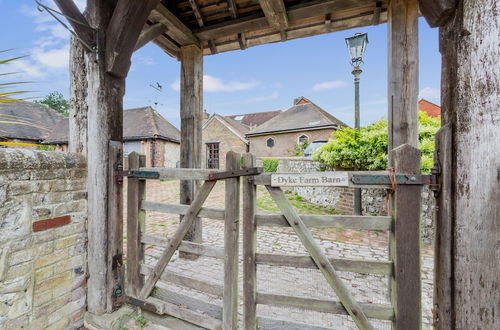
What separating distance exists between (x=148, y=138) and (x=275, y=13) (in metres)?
15.7

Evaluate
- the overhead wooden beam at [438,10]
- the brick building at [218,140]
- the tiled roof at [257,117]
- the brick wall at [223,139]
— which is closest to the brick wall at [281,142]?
the brick building at [218,140]

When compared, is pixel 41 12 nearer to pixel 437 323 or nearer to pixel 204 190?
pixel 204 190

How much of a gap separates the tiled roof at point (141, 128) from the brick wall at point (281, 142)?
710cm

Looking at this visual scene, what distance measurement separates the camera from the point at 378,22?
2686 millimetres

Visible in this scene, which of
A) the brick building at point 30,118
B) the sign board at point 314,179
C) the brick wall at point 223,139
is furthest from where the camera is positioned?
the brick wall at point 223,139

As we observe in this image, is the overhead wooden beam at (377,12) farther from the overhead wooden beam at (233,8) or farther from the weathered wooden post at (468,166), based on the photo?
the overhead wooden beam at (233,8)

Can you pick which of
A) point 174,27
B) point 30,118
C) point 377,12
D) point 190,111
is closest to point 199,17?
point 174,27

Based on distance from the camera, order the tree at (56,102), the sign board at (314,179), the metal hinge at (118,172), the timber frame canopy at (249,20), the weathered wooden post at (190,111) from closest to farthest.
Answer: the sign board at (314,179) < the metal hinge at (118,172) < the timber frame canopy at (249,20) < the weathered wooden post at (190,111) < the tree at (56,102)

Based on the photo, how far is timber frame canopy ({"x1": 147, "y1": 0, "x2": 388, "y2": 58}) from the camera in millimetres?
2533

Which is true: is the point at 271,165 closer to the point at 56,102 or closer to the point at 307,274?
the point at 307,274

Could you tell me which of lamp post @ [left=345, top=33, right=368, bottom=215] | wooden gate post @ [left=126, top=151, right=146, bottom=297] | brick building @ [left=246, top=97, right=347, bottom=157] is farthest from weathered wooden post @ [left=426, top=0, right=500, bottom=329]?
brick building @ [left=246, top=97, right=347, bottom=157]

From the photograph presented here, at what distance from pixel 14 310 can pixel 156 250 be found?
2.05 metres

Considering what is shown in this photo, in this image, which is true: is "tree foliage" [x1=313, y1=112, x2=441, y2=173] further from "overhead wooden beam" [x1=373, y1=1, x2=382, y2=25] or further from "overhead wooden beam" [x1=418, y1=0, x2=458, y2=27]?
"overhead wooden beam" [x1=418, y1=0, x2=458, y2=27]

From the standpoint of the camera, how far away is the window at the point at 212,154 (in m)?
21.4
